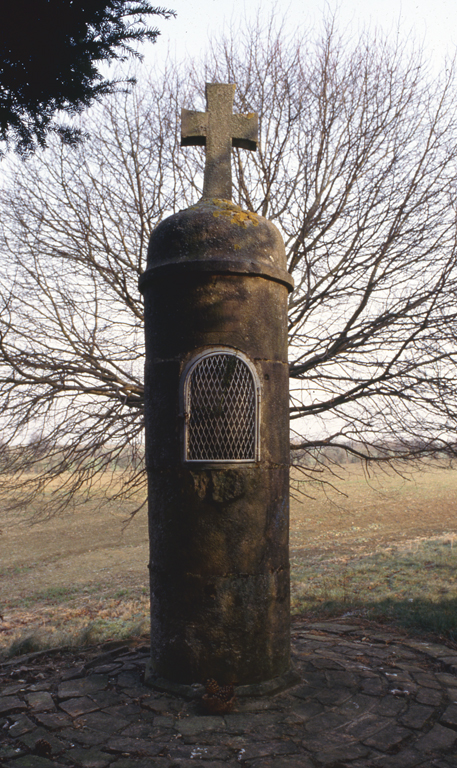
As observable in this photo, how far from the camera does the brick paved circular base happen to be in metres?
3.15

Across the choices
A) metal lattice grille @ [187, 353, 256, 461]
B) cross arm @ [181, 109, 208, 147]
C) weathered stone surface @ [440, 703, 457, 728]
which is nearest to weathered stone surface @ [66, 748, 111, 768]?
metal lattice grille @ [187, 353, 256, 461]

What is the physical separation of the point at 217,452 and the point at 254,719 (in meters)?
1.77

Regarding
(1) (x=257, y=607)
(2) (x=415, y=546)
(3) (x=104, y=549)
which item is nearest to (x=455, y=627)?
(1) (x=257, y=607)

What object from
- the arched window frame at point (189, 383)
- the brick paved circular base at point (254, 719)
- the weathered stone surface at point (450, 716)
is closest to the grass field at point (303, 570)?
the brick paved circular base at point (254, 719)

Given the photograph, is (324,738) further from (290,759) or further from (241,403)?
(241,403)

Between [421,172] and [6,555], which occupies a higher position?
[421,172]

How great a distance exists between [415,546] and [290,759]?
11.9 metres

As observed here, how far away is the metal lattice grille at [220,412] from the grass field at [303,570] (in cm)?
294

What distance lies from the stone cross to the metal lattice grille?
1615 mm

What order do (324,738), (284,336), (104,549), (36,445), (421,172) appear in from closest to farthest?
(324,738) < (284,336) < (36,445) < (421,172) < (104,549)

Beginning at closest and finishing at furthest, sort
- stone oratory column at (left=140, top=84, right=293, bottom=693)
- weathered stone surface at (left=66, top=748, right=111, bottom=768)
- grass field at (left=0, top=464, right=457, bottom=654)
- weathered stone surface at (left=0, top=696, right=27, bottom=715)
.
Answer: weathered stone surface at (left=66, top=748, right=111, bottom=768), weathered stone surface at (left=0, top=696, right=27, bottom=715), stone oratory column at (left=140, top=84, right=293, bottom=693), grass field at (left=0, top=464, right=457, bottom=654)

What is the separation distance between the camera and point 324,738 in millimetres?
3322

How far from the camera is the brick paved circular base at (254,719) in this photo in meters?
3.15

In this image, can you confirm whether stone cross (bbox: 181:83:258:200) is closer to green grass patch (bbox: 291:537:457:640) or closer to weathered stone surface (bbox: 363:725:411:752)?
weathered stone surface (bbox: 363:725:411:752)
